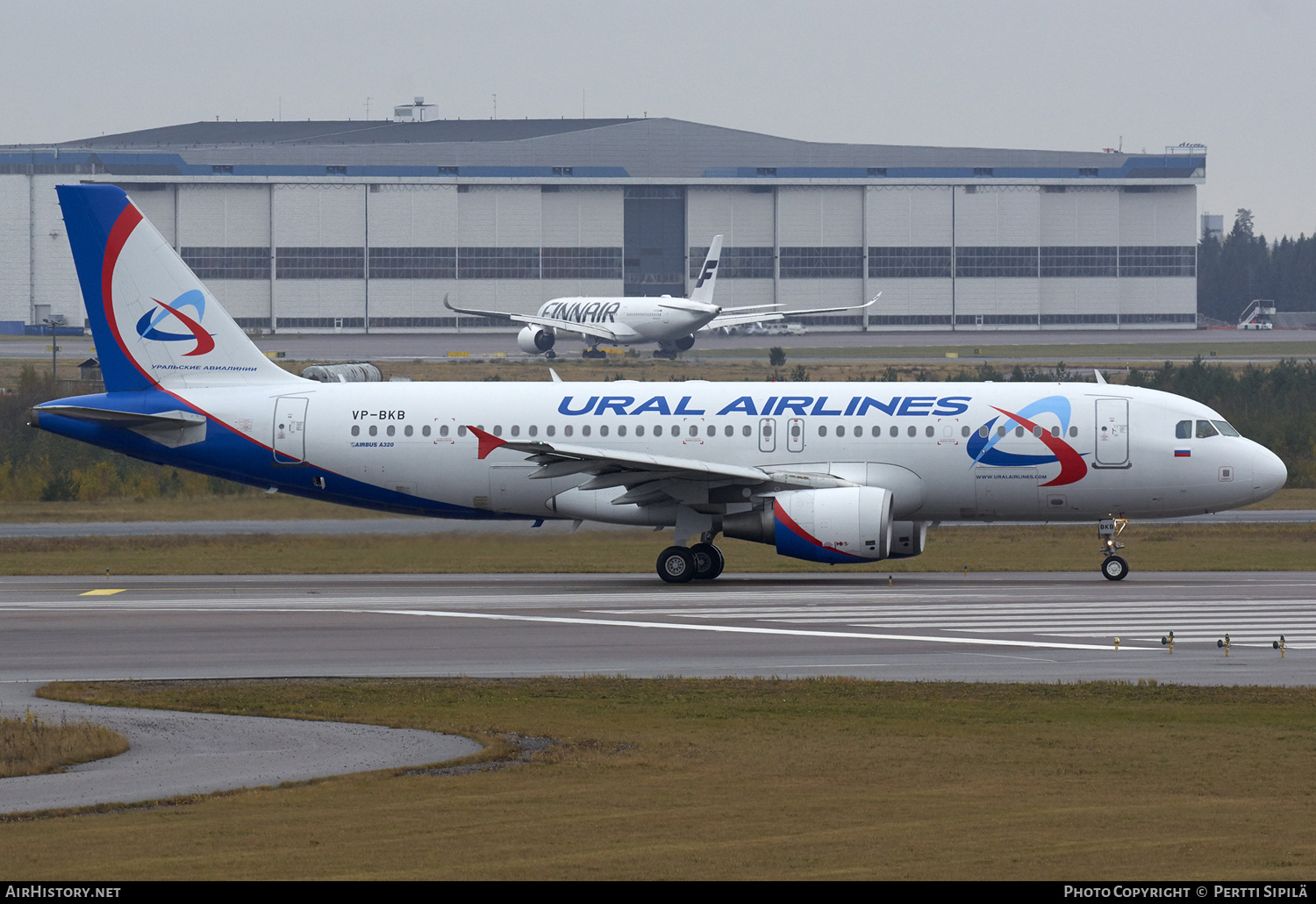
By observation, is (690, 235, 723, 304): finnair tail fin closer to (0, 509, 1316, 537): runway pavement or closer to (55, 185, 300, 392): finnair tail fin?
(0, 509, 1316, 537): runway pavement

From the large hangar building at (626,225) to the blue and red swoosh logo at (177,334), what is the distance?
9369cm

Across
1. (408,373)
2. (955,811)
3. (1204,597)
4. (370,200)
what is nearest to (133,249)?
(1204,597)

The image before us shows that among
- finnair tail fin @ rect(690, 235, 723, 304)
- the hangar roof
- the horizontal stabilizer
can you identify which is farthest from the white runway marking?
the hangar roof

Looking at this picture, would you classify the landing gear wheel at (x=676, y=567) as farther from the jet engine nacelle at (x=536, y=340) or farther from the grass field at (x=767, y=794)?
the jet engine nacelle at (x=536, y=340)

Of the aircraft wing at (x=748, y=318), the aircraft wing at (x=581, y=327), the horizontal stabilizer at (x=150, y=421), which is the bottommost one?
the horizontal stabilizer at (x=150, y=421)

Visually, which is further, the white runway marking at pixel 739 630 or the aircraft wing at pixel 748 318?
the aircraft wing at pixel 748 318

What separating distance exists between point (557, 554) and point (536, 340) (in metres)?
64.0

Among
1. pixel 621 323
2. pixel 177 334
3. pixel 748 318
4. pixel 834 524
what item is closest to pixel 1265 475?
pixel 834 524

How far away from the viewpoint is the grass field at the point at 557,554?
38.9 metres

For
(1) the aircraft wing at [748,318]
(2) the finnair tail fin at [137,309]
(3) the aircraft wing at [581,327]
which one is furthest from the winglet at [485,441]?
(1) the aircraft wing at [748,318]

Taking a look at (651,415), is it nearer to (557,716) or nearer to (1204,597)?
(1204,597)

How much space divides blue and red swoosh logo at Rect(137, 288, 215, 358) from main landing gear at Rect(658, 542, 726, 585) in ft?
38.6

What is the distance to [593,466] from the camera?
34531mm

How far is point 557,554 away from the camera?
42.1 m
